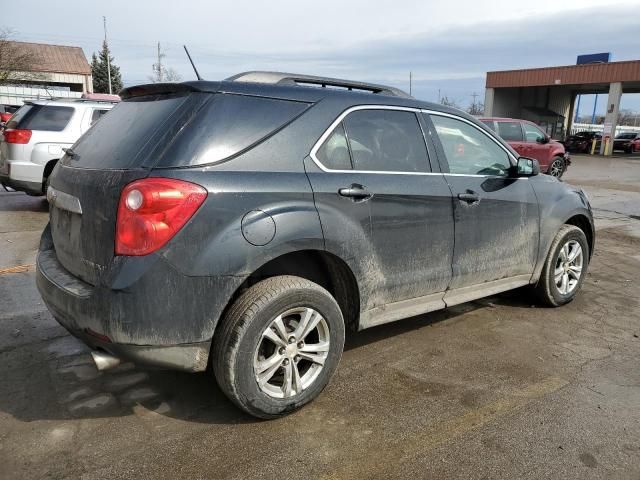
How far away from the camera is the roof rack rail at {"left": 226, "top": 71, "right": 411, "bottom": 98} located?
10.5ft

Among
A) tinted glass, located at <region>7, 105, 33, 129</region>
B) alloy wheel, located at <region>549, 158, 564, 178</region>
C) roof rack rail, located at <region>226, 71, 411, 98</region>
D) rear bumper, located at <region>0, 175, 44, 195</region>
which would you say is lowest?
alloy wheel, located at <region>549, 158, 564, 178</region>

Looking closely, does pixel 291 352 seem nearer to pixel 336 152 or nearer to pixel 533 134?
pixel 336 152

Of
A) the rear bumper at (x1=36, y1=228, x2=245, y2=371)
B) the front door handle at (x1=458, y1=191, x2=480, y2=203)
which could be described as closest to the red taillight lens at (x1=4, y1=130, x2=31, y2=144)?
the rear bumper at (x1=36, y1=228, x2=245, y2=371)

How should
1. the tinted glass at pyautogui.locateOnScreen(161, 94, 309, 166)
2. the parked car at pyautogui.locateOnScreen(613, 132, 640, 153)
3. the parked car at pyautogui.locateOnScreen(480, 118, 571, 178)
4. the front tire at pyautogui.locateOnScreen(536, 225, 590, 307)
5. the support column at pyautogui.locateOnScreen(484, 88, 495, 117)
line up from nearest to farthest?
1. the tinted glass at pyautogui.locateOnScreen(161, 94, 309, 166)
2. the front tire at pyautogui.locateOnScreen(536, 225, 590, 307)
3. the parked car at pyautogui.locateOnScreen(480, 118, 571, 178)
4. the parked car at pyautogui.locateOnScreen(613, 132, 640, 153)
5. the support column at pyautogui.locateOnScreen(484, 88, 495, 117)

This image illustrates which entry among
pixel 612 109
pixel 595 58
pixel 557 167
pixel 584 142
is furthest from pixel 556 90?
pixel 557 167

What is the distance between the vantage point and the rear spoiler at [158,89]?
9.60ft

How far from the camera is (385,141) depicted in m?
3.52

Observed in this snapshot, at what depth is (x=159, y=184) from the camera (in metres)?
2.57

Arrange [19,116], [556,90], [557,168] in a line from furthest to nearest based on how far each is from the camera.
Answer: [556,90], [557,168], [19,116]

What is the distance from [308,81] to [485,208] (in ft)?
5.24

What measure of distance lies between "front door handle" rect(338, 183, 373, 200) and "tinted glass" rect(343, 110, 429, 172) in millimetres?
148

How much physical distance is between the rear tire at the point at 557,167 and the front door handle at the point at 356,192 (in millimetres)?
15838

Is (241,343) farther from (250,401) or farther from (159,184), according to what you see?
(159,184)

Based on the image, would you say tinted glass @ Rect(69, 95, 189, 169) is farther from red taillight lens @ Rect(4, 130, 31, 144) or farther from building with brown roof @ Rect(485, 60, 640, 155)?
building with brown roof @ Rect(485, 60, 640, 155)
